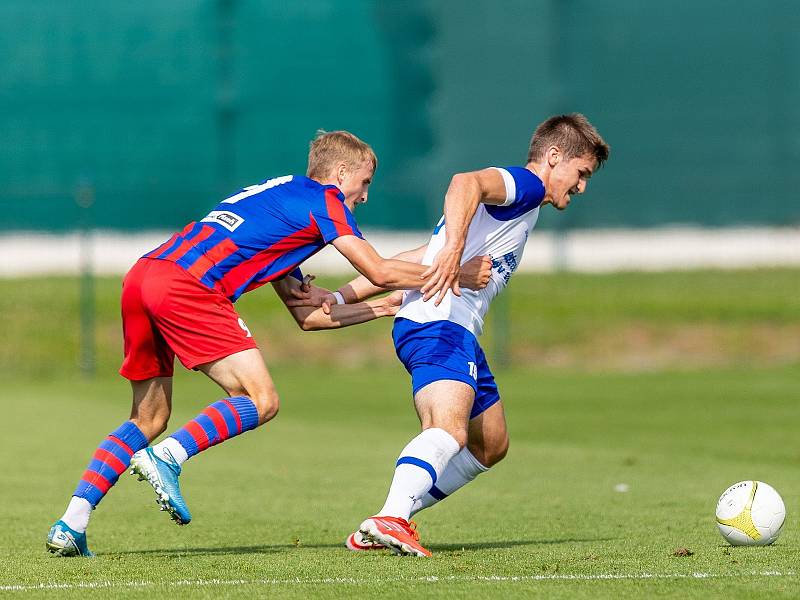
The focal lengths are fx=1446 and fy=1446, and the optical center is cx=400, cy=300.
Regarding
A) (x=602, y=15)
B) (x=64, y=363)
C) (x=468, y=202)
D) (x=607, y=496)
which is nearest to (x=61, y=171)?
(x=64, y=363)

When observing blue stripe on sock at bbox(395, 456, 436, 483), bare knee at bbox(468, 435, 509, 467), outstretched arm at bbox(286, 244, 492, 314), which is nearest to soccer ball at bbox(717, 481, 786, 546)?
bare knee at bbox(468, 435, 509, 467)

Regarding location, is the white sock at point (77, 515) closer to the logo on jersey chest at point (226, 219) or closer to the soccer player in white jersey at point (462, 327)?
the soccer player in white jersey at point (462, 327)

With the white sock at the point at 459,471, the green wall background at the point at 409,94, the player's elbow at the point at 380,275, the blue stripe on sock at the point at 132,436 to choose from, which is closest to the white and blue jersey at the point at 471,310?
the white sock at the point at 459,471

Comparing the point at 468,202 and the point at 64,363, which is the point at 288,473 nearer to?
the point at 468,202

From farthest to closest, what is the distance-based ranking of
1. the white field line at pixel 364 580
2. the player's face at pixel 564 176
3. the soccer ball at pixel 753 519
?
the player's face at pixel 564 176
the soccer ball at pixel 753 519
the white field line at pixel 364 580

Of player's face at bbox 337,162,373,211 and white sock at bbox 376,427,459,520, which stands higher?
player's face at bbox 337,162,373,211

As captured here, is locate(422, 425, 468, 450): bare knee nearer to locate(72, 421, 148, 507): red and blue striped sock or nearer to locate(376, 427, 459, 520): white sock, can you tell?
locate(376, 427, 459, 520): white sock

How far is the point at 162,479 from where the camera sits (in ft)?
20.7

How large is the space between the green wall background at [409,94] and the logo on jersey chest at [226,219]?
59.2 feet

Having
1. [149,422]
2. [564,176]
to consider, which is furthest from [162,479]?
[564,176]

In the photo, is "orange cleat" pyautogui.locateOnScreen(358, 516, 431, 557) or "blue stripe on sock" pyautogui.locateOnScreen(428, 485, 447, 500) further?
"blue stripe on sock" pyautogui.locateOnScreen(428, 485, 447, 500)

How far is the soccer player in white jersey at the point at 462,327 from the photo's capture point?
6574mm

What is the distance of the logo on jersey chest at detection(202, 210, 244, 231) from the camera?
6.86m

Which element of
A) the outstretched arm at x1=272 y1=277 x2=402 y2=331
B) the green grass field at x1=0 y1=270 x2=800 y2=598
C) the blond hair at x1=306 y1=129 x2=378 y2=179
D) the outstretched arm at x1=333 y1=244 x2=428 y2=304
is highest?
the blond hair at x1=306 y1=129 x2=378 y2=179
